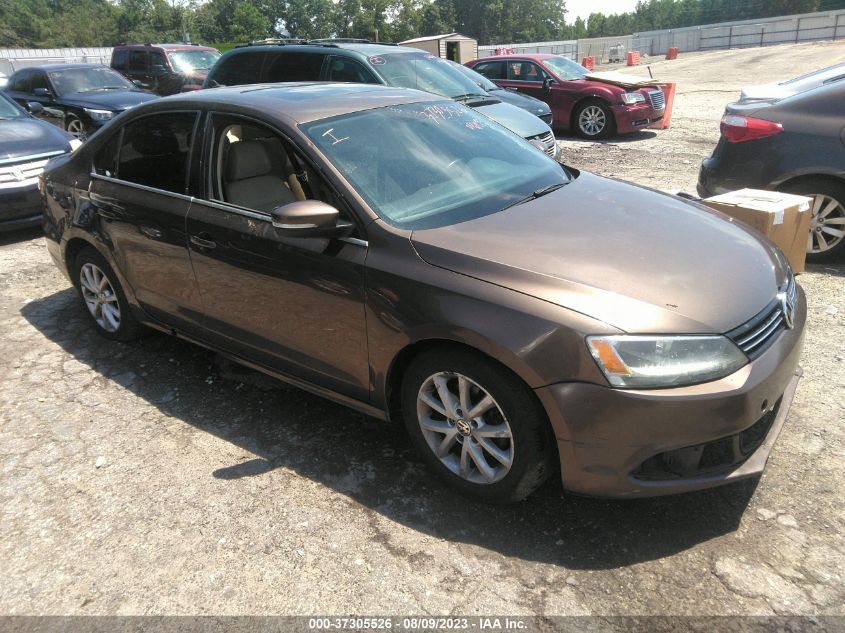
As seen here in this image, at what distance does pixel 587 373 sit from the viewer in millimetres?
2336

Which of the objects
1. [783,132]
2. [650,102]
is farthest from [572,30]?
[783,132]

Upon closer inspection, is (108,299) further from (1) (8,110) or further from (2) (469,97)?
(2) (469,97)

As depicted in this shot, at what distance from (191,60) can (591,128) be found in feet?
30.4

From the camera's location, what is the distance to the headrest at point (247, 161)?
3596 mm

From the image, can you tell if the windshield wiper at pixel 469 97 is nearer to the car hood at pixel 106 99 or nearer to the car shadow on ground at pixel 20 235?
the car shadow on ground at pixel 20 235

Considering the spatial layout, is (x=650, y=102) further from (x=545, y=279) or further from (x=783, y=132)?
(x=545, y=279)

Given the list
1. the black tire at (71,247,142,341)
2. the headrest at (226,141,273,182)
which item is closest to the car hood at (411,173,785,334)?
the headrest at (226,141,273,182)

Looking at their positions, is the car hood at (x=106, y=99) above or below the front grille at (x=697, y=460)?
above

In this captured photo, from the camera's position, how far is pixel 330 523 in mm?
2830

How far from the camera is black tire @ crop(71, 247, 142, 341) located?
4.39 m

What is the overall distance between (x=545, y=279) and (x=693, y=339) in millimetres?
575

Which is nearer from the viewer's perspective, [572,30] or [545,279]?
[545,279]

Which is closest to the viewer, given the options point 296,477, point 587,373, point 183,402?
point 587,373

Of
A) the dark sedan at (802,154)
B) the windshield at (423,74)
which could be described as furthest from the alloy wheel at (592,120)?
the dark sedan at (802,154)
